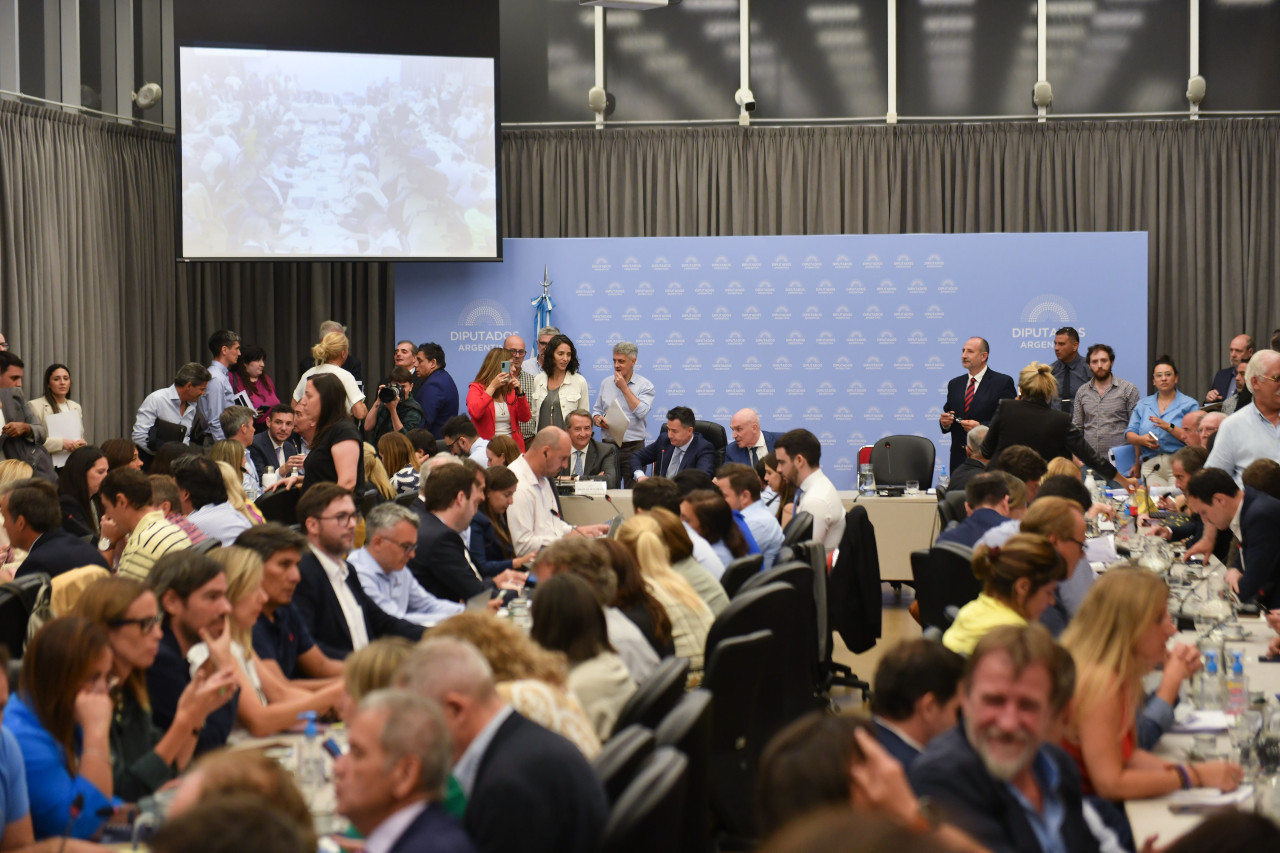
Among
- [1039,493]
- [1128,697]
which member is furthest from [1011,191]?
[1128,697]

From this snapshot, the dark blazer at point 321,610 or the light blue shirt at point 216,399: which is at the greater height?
the light blue shirt at point 216,399

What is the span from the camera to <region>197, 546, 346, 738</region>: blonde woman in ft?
11.6

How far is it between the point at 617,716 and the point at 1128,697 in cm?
123

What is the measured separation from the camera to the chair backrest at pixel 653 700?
3.21 metres

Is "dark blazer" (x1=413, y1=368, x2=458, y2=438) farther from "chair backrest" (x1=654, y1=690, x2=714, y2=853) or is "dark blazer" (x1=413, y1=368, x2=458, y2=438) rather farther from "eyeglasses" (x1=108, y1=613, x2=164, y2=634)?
"chair backrest" (x1=654, y1=690, x2=714, y2=853)

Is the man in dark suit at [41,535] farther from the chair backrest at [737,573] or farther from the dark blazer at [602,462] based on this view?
the dark blazer at [602,462]

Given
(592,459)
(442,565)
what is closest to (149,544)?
(442,565)

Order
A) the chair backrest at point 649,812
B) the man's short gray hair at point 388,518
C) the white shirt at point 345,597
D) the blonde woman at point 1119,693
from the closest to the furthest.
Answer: the chair backrest at point 649,812, the blonde woman at point 1119,693, the white shirt at point 345,597, the man's short gray hair at point 388,518

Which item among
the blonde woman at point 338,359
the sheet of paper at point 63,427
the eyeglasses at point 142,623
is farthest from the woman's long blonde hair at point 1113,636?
the sheet of paper at point 63,427

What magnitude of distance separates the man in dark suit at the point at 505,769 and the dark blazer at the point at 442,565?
9.99ft

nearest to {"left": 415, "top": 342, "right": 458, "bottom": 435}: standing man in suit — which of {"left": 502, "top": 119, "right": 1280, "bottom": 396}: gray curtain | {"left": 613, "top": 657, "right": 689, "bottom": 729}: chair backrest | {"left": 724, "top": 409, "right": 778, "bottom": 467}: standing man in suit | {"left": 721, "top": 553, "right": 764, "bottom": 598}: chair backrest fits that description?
{"left": 724, "top": 409, "right": 778, "bottom": 467}: standing man in suit

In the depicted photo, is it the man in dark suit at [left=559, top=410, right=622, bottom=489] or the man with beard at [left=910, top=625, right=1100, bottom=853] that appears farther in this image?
the man in dark suit at [left=559, top=410, right=622, bottom=489]

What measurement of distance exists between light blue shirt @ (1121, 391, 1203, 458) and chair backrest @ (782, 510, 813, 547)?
448 centimetres

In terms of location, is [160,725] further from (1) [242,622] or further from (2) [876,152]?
(2) [876,152]
